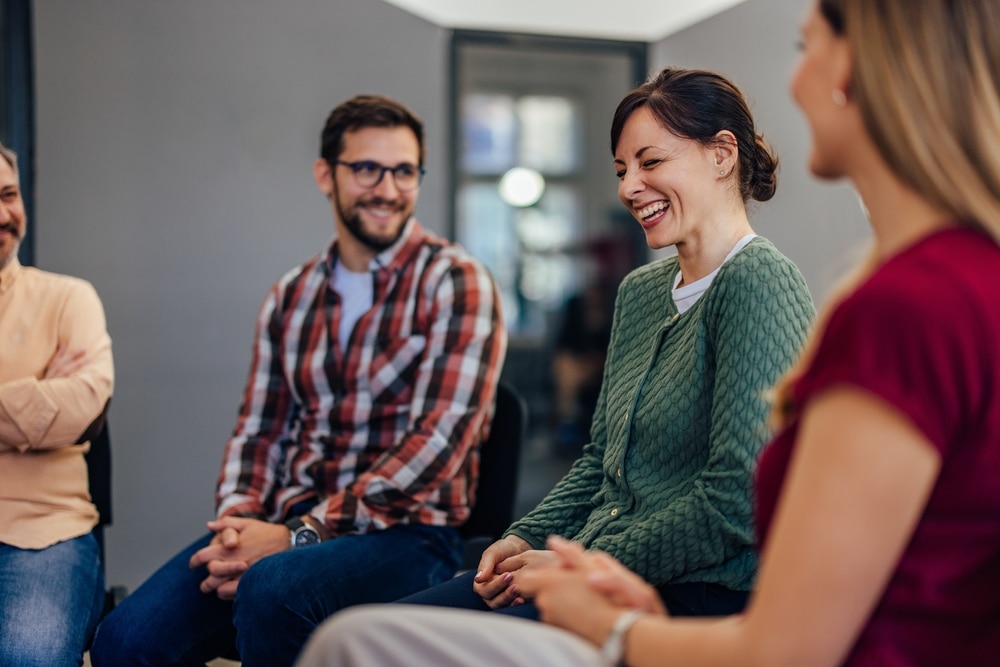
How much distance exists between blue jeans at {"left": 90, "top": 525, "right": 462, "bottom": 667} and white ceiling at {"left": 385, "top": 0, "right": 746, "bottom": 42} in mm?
2438

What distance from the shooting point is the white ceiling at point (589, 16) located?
3.86 metres

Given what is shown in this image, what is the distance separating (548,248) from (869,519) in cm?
369

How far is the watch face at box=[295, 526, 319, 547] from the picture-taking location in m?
2.02

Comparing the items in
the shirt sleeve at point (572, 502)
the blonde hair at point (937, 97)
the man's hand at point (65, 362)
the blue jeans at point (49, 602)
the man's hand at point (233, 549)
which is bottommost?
the blue jeans at point (49, 602)

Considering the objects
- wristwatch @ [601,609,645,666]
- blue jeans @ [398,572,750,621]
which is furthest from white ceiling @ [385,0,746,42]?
wristwatch @ [601,609,645,666]

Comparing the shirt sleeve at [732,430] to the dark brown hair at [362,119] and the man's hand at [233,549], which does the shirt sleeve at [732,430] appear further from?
the dark brown hair at [362,119]

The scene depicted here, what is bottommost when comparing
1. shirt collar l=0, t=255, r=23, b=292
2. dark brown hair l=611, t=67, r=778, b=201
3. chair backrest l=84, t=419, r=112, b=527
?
chair backrest l=84, t=419, r=112, b=527

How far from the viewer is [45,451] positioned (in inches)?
80.3

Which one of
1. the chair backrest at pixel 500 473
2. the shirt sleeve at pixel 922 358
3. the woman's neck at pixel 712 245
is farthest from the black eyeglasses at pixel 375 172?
the shirt sleeve at pixel 922 358

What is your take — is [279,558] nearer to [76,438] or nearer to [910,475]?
[76,438]

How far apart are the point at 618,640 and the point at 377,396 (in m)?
1.35

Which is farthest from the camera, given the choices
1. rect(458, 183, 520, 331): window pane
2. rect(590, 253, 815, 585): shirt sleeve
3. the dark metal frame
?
rect(458, 183, 520, 331): window pane

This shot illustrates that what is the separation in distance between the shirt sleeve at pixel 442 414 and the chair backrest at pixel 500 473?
4 centimetres

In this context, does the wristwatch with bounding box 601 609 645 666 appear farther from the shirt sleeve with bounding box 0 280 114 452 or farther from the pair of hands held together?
the shirt sleeve with bounding box 0 280 114 452
